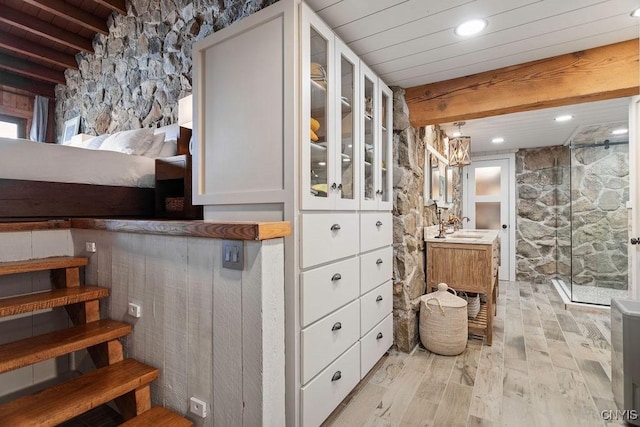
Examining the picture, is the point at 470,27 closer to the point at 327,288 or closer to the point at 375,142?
the point at 375,142

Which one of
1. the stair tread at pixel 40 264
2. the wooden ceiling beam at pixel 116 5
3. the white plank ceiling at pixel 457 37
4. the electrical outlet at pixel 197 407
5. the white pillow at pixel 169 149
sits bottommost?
the electrical outlet at pixel 197 407

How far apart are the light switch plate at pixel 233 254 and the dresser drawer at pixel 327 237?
32 centimetres

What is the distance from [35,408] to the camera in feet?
3.72

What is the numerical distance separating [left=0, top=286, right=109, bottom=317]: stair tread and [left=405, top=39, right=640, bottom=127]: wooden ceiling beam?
8.30 feet

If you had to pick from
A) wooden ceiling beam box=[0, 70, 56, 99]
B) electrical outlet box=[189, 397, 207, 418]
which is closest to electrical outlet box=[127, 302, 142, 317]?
electrical outlet box=[189, 397, 207, 418]

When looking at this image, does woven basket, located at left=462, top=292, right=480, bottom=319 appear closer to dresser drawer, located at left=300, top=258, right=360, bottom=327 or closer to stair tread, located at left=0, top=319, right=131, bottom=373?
dresser drawer, located at left=300, top=258, right=360, bottom=327

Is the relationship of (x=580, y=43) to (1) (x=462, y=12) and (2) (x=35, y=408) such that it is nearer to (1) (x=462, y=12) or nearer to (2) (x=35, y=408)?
(1) (x=462, y=12)

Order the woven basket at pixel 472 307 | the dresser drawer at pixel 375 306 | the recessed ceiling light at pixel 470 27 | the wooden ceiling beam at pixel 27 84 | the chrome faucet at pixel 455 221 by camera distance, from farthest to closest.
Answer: the wooden ceiling beam at pixel 27 84
the chrome faucet at pixel 455 221
the woven basket at pixel 472 307
the dresser drawer at pixel 375 306
the recessed ceiling light at pixel 470 27

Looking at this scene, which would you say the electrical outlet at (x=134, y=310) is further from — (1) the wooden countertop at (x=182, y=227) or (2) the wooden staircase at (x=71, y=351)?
(1) the wooden countertop at (x=182, y=227)

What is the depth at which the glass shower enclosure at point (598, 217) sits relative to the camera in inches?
152

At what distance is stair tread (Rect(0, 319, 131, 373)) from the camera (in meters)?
1.22

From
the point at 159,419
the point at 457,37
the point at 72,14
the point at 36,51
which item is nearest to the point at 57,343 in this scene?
the point at 159,419

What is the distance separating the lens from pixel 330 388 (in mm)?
1626

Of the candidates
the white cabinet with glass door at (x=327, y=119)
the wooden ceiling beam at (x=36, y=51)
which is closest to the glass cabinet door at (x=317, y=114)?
the white cabinet with glass door at (x=327, y=119)
